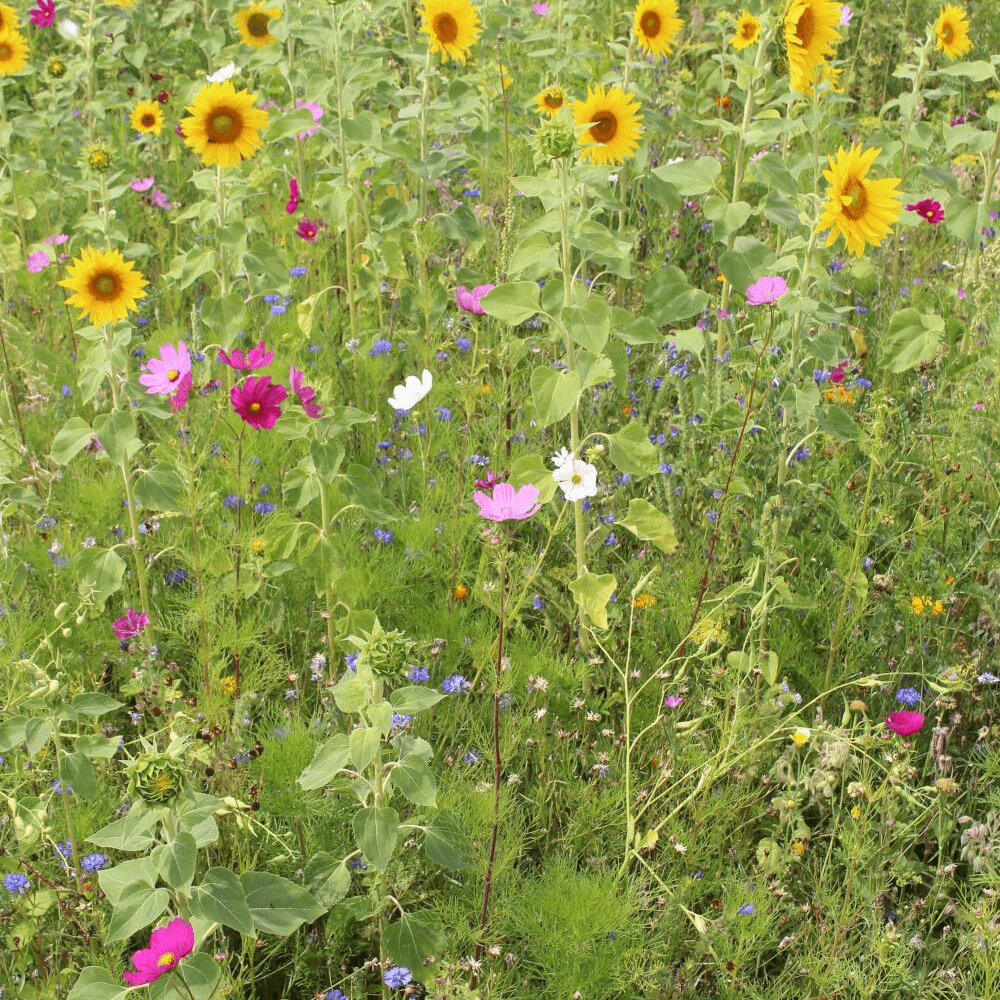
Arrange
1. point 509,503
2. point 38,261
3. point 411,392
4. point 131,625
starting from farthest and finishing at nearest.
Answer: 1. point 38,261
2. point 411,392
3. point 131,625
4. point 509,503

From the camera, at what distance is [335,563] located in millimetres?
2383

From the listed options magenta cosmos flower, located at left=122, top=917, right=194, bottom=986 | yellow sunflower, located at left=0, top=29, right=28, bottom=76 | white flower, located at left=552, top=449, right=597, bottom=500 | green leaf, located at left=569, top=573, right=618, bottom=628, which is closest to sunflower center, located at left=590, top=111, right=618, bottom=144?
white flower, located at left=552, top=449, right=597, bottom=500

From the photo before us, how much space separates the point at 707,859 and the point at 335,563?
103cm

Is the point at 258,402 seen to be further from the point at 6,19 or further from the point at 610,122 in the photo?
the point at 6,19

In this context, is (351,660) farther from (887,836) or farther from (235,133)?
(235,133)

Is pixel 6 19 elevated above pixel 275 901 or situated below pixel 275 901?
above

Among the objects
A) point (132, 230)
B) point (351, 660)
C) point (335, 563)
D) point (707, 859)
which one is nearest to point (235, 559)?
point (335, 563)

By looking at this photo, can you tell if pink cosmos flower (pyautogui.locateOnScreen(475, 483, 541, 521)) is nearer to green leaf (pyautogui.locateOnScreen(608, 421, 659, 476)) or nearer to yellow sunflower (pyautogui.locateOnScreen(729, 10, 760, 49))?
green leaf (pyautogui.locateOnScreen(608, 421, 659, 476))

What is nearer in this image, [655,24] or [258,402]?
[258,402]

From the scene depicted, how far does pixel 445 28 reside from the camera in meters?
3.47

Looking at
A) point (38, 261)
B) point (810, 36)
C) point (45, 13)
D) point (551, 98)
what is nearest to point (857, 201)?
point (810, 36)

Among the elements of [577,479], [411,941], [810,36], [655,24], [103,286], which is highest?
[810,36]

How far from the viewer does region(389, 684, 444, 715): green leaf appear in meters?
1.68

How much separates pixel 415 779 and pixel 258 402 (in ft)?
3.37
